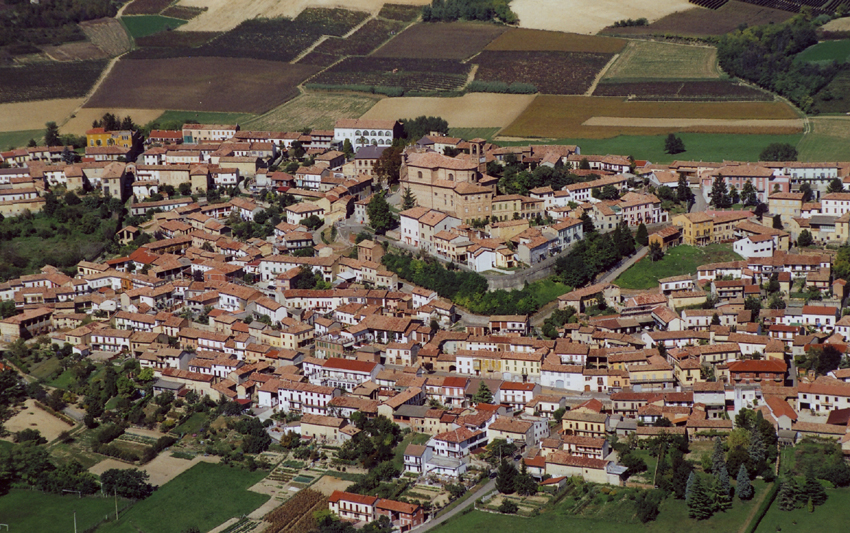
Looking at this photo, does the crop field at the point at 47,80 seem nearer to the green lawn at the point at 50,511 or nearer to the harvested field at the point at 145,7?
the harvested field at the point at 145,7

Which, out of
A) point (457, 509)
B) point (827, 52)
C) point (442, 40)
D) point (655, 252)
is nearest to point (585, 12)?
point (442, 40)

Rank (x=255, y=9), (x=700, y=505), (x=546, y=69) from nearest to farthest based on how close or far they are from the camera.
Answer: (x=700, y=505) < (x=546, y=69) < (x=255, y=9)

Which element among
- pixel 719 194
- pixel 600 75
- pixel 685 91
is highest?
pixel 600 75

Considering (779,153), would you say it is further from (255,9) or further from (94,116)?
(255,9)

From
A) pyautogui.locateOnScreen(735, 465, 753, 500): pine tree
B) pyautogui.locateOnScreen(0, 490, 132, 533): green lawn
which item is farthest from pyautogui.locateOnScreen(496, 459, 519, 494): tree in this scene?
pyautogui.locateOnScreen(0, 490, 132, 533): green lawn

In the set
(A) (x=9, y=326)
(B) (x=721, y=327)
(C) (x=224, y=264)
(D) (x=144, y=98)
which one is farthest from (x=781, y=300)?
(D) (x=144, y=98)

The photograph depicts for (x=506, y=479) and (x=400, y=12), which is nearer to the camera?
(x=506, y=479)

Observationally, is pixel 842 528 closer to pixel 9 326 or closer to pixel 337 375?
pixel 337 375
